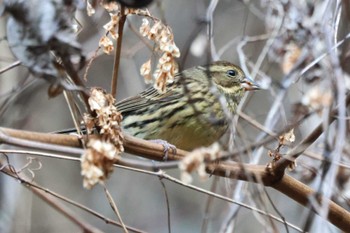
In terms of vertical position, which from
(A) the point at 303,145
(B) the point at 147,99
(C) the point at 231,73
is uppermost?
(C) the point at 231,73

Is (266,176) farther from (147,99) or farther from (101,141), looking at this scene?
(147,99)

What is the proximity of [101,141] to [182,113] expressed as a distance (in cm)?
186

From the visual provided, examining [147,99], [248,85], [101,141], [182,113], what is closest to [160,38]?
[101,141]

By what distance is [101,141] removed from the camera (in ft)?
7.46

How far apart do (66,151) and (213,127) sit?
6.22 ft

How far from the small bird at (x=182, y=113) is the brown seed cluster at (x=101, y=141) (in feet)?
4.80

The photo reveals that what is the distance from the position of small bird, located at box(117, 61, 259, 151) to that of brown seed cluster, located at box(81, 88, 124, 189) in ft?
4.80

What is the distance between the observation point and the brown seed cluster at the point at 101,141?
2.14 m

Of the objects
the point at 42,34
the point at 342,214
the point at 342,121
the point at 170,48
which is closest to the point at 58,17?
the point at 42,34

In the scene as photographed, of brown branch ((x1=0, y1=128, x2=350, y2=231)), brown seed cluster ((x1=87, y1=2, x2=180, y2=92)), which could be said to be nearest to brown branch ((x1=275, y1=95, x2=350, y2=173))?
brown branch ((x1=0, y1=128, x2=350, y2=231))

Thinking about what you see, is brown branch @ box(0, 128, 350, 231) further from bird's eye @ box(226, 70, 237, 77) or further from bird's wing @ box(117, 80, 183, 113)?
bird's eye @ box(226, 70, 237, 77)

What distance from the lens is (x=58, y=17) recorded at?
2.12 m

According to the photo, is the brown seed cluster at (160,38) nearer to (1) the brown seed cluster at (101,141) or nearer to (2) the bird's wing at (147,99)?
(1) the brown seed cluster at (101,141)

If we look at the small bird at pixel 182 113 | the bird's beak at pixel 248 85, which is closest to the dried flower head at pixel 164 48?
the small bird at pixel 182 113
